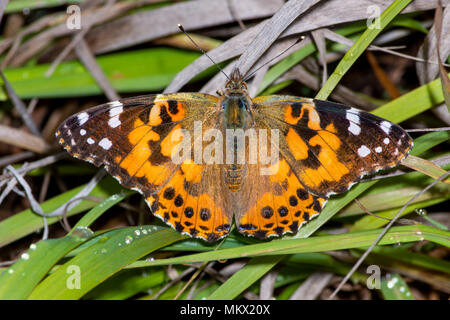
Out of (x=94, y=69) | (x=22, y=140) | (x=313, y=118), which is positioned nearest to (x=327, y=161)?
(x=313, y=118)

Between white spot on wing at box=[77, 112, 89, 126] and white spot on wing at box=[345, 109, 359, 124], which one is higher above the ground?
white spot on wing at box=[77, 112, 89, 126]

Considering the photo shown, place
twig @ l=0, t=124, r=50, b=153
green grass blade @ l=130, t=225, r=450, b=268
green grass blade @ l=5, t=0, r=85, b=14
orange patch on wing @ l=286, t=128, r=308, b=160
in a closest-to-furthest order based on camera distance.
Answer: green grass blade @ l=130, t=225, r=450, b=268 → orange patch on wing @ l=286, t=128, r=308, b=160 → twig @ l=0, t=124, r=50, b=153 → green grass blade @ l=5, t=0, r=85, b=14

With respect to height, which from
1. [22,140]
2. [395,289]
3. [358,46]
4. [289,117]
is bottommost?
[395,289]

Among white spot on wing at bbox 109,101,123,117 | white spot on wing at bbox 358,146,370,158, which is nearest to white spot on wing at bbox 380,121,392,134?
white spot on wing at bbox 358,146,370,158

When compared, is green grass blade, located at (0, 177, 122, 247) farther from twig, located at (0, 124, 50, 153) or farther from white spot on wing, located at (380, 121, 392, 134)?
white spot on wing, located at (380, 121, 392, 134)

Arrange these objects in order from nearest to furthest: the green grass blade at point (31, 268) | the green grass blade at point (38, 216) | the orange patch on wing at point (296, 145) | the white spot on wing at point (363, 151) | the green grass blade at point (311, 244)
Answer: the green grass blade at point (31, 268) → the green grass blade at point (311, 244) → the white spot on wing at point (363, 151) → the orange patch on wing at point (296, 145) → the green grass blade at point (38, 216)

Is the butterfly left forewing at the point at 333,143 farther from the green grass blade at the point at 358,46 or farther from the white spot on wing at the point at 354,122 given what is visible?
the green grass blade at the point at 358,46

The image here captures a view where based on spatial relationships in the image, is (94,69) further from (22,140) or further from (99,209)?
(99,209)

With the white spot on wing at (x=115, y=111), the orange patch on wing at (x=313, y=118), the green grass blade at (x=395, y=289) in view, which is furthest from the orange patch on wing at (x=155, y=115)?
the green grass blade at (x=395, y=289)
